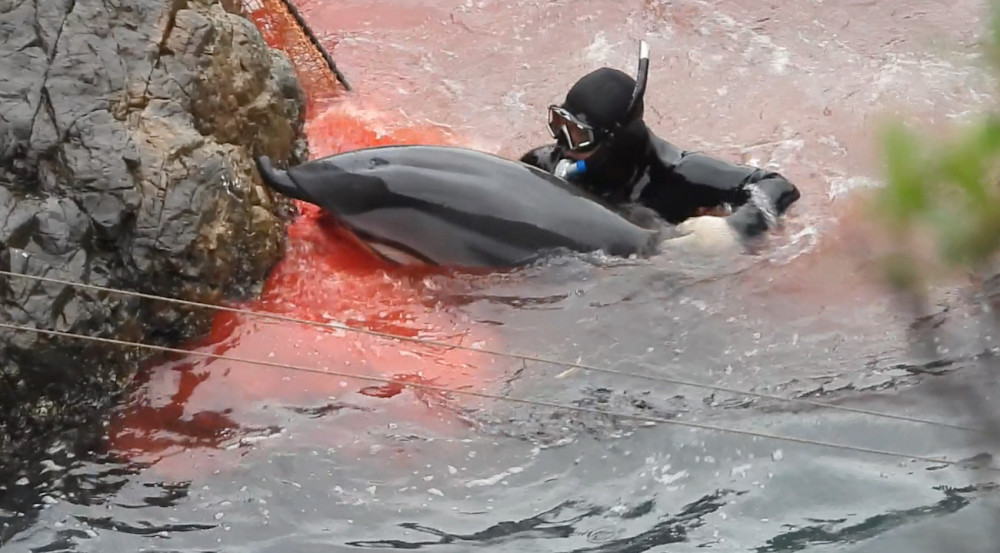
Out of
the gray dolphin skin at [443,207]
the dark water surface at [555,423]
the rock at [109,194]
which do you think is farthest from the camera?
the gray dolphin skin at [443,207]

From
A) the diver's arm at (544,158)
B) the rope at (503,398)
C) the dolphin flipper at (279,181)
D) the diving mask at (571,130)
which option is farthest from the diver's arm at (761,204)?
the dolphin flipper at (279,181)

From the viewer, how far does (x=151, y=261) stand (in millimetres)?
3615

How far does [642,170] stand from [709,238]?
0.50 metres

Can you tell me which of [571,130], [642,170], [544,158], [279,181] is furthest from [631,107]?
[279,181]

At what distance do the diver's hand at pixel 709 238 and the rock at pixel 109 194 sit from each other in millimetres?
1659

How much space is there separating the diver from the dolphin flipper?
110 centimetres

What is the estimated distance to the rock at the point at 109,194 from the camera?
3.36 m

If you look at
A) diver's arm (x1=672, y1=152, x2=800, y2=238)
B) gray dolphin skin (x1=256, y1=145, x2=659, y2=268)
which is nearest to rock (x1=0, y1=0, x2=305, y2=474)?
gray dolphin skin (x1=256, y1=145, x2=659, y2=268)

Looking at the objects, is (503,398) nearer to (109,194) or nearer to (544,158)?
(109,194)

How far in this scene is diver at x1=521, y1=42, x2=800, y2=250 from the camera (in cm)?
432

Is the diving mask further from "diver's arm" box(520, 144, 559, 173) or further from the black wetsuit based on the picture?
"diver's arm" box(520, 144, 559, 173)

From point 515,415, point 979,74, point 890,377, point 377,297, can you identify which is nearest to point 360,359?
point 377,297

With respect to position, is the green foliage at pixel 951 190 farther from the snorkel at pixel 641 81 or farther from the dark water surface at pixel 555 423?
the snorkel at pixel 641 81

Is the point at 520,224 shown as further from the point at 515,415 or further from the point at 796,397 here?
the point at 796,397
